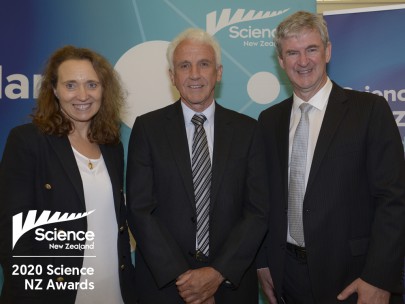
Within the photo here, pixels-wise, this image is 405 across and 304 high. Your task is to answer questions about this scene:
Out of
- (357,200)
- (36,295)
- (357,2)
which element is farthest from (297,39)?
(357,2)

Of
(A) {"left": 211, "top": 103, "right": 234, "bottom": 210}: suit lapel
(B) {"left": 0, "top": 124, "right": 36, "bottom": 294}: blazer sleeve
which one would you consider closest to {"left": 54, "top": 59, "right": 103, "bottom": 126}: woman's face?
(B) {"left": 0, "top": 124, "right": 36, "bottom": 294}: blazer sleeve

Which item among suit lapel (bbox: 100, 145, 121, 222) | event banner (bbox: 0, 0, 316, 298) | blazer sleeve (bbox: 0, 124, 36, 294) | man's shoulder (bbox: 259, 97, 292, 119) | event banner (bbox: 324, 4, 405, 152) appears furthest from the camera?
event banner (bbox: 0, 0, 316, 298)

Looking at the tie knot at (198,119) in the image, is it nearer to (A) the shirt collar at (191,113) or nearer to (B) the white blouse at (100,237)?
(A) the shirt collar at (191,113)

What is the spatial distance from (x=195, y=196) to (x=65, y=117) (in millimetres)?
863

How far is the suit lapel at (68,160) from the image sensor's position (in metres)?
2.34

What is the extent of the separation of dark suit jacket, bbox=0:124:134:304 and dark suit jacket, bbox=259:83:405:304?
4.21 feet

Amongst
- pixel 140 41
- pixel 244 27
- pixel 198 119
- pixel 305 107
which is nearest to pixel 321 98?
pixel 305 107

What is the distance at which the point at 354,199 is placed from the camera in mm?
2453

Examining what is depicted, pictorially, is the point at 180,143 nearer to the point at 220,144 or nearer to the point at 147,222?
the point at 220,144

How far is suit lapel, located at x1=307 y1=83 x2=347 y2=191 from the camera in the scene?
2432mm

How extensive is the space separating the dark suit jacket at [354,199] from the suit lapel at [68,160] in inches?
48.7

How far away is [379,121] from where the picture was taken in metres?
2.41

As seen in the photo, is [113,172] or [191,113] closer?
[113,172]

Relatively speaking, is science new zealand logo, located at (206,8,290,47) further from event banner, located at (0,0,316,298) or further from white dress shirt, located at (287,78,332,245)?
white dress shirt, located at (287,78,332,245)
